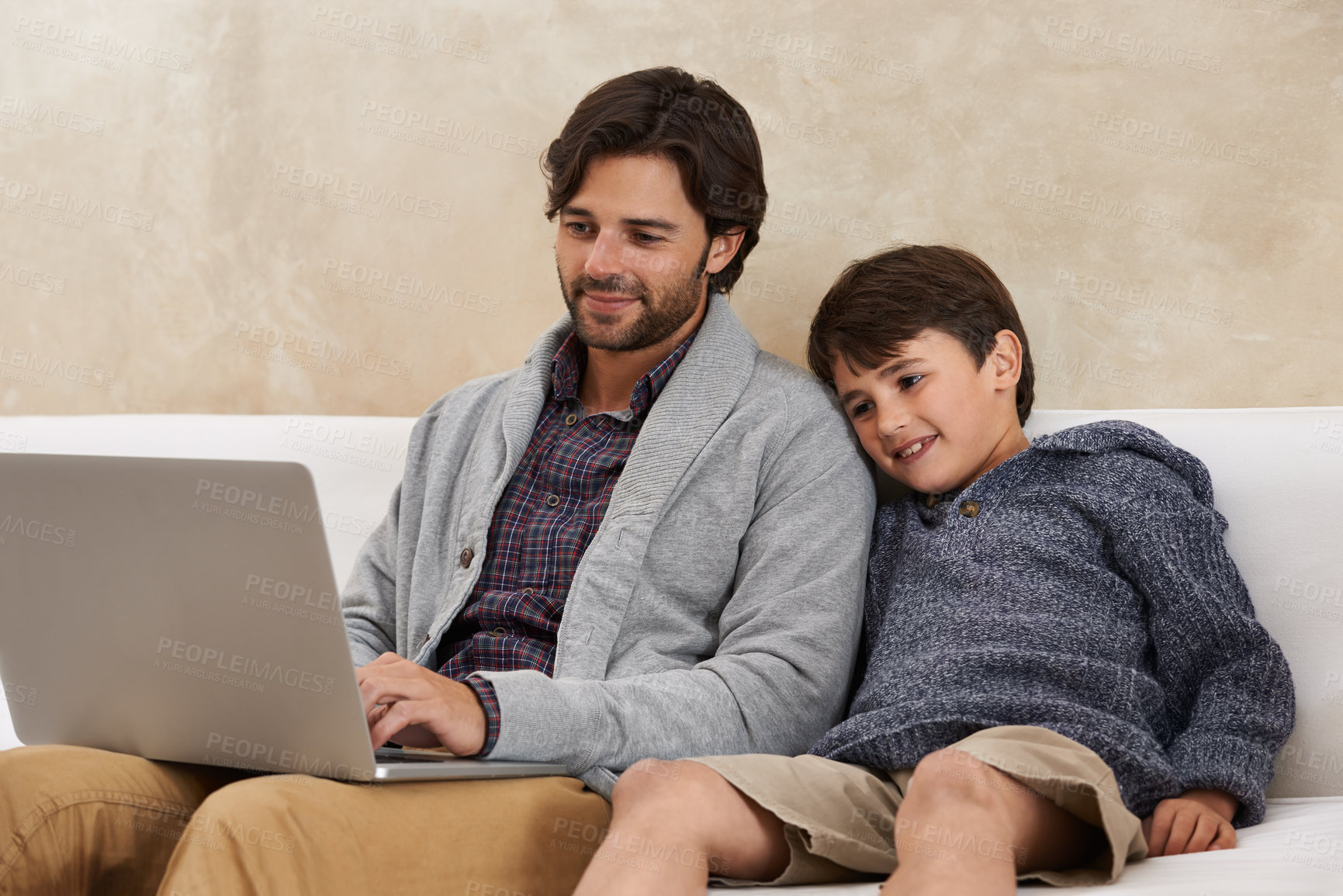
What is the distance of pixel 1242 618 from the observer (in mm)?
1202

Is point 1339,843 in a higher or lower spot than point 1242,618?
lower

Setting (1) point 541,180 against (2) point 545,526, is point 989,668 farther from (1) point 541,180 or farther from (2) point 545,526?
(1) point 541,180

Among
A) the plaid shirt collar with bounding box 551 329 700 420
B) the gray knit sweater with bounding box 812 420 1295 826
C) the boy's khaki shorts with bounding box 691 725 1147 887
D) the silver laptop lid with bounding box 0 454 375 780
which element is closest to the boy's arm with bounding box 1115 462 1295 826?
the gray knit sweater with bounding box 812 420 1295 826

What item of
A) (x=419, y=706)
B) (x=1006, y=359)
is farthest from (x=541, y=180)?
(x=419, y=706)

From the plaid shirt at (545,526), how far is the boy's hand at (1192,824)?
68 cm

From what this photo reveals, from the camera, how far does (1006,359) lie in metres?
1.50

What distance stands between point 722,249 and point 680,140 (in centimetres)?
19

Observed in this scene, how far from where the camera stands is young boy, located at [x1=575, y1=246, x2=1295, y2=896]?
99 cm

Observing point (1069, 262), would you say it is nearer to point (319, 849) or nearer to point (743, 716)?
point (743, 716)

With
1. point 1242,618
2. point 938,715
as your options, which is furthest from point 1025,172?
point 938,715

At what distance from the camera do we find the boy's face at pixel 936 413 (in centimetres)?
142

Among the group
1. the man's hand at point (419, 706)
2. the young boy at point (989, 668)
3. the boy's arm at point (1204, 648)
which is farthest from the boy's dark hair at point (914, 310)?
the man's hand at point (419, 706)

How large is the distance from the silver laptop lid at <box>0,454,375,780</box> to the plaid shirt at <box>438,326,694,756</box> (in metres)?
0.40

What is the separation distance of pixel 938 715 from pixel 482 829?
18.9 inches
